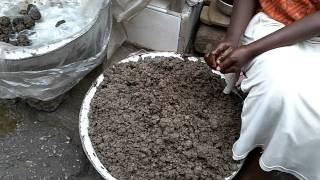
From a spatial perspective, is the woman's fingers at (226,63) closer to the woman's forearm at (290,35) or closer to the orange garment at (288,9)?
the woman's forearm at (290,35)

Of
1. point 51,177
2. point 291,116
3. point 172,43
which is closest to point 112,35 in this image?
point 172,43

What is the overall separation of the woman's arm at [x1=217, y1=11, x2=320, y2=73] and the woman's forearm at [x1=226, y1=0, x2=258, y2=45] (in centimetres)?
17

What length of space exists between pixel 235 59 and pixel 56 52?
2.26 feet

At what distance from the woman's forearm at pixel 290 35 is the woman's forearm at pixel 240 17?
0.17 metres

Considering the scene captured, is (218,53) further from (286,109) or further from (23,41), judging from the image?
(23,41)

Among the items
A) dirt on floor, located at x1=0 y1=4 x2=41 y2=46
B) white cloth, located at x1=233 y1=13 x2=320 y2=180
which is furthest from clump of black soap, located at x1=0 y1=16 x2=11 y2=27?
white cloth, located at x1=233 y1=13 x2=320 y2=180

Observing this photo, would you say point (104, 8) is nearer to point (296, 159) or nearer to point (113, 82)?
point (113, 82)

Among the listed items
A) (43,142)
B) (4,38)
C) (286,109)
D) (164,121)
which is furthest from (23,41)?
(286,109)

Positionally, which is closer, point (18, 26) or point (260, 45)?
point (260, 45)

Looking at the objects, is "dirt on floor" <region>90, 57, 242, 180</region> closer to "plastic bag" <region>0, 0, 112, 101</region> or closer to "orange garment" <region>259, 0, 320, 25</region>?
"plastic bag" <region>0, 0, 112, 101</region>

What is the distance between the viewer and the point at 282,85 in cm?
150

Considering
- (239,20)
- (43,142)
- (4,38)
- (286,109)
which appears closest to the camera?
(286,109)

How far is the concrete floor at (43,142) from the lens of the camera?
1.99 meters

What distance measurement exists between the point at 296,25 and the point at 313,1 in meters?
0.12
